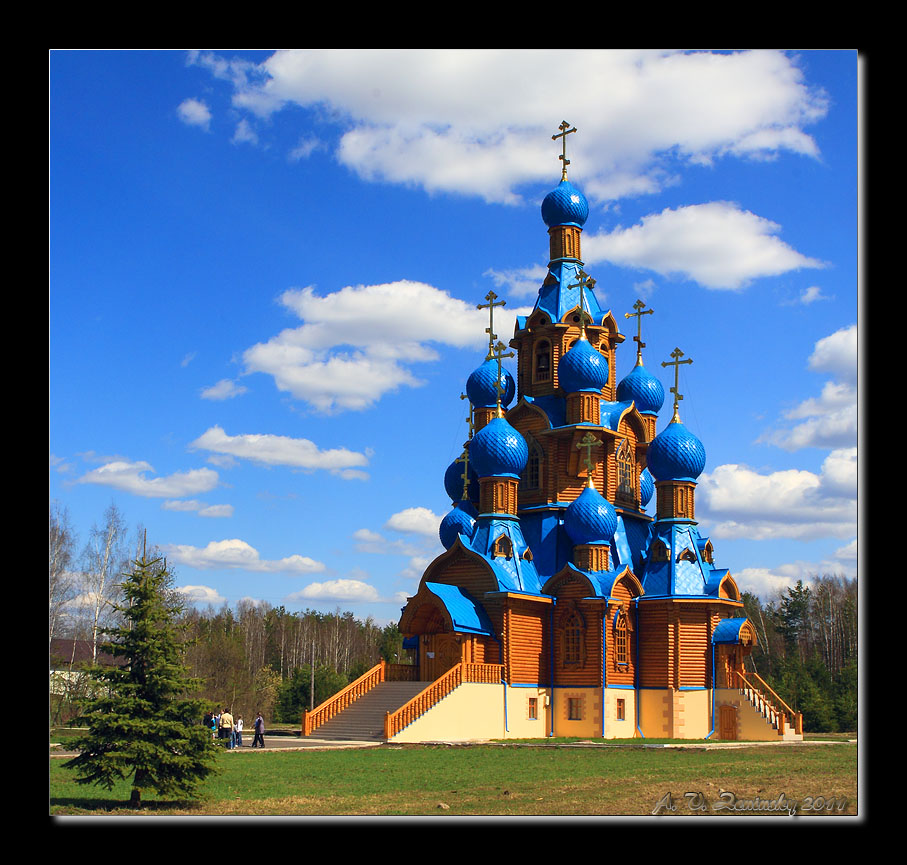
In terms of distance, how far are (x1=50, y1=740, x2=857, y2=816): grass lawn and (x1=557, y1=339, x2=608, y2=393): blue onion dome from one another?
1328 centimetres

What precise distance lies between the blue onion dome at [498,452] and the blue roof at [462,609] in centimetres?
381

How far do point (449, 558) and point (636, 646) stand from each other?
6.35 metres

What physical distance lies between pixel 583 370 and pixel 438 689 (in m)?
11.1

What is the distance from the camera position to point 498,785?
15.5 meters

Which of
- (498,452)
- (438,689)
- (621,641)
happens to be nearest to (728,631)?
(621,641)

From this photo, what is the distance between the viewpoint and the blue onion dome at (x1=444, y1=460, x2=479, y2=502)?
36781mm

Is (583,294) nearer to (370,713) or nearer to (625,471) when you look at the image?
(625,471)

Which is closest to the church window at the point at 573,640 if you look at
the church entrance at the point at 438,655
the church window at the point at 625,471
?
the church entrance at the point at 438,655

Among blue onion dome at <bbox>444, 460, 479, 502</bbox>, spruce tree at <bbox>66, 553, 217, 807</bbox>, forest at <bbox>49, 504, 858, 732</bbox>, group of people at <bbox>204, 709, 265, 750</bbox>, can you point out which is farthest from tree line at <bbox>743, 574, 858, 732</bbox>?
spruce tree at <bbox>66, 553, 217, 807</bbox>

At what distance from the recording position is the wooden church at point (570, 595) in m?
29.2

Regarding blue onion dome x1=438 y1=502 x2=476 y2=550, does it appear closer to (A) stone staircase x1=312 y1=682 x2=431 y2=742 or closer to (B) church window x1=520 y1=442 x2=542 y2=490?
(B) church window x1=520 y1=442 x2=542 y2=490

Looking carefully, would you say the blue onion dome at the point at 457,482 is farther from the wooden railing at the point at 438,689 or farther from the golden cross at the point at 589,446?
the wooden railing at the point at 438,689

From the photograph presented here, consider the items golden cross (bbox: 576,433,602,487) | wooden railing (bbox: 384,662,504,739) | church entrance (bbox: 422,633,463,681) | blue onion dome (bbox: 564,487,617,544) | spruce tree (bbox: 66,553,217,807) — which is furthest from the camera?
golden cross (bbox: 576,433,602,487)
